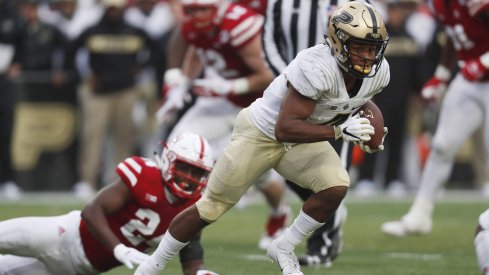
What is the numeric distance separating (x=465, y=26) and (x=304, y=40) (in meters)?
1.34

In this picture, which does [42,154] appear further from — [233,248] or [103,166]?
[233,248]

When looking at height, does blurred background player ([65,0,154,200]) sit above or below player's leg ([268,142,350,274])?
below

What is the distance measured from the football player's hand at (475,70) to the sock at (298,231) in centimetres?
253

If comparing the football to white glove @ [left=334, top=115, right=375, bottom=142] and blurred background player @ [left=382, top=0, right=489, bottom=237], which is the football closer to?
white glove @ [left=334, top=115, right=375, bottom=142]

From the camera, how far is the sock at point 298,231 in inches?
215

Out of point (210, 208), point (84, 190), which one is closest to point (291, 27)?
point (210, 208)

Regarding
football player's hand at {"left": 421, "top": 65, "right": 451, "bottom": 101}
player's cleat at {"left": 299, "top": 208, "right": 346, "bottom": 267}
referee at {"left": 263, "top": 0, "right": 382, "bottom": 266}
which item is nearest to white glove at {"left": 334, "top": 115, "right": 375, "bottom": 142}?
referee at {"left": 263, "top": 0, "right": 382, "bottom": 266}

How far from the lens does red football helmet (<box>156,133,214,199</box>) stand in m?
5.52

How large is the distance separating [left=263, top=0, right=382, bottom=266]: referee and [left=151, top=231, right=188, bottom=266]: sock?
1.40 metres

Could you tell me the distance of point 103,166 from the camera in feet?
44.0

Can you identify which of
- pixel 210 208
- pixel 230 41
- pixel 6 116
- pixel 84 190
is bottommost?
pixel 84 190

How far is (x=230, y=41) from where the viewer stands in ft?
26.1

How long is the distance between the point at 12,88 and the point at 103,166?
167cm

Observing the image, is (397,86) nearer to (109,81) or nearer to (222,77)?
(109,81)
